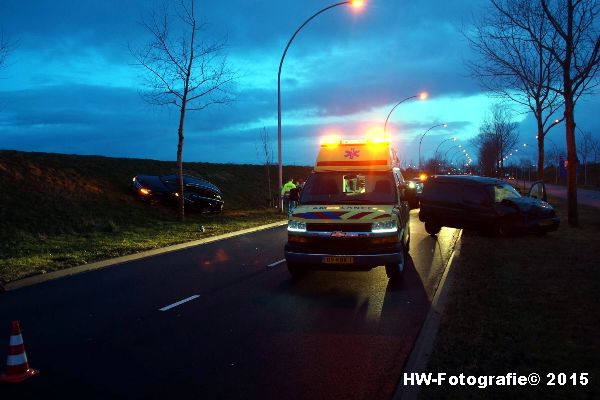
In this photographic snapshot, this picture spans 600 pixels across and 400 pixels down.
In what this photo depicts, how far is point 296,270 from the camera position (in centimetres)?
940

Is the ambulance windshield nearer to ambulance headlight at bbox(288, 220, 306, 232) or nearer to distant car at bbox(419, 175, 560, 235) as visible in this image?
ambulance headlight at bbox(288, 220, 306, 232)

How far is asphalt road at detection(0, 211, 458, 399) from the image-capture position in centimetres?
455

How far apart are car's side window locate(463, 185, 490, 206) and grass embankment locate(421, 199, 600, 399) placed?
4.07 metres

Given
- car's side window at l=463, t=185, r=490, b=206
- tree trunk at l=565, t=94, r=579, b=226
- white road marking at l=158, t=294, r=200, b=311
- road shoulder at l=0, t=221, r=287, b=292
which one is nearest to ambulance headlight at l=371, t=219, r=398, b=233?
white road marking at l=158, t=294, r=200, b=311

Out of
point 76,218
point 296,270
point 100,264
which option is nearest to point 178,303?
point 296,270

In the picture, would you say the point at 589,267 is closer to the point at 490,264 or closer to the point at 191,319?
the point at 490,264

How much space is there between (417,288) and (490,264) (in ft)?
8.44

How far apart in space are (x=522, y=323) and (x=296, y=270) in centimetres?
436

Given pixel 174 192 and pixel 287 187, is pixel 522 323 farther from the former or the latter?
pixel 287 187

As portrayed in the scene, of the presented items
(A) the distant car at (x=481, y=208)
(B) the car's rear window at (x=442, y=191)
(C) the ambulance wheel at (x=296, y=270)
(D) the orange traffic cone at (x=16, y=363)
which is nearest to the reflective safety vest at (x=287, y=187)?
(B) the car's rear window at (x=442, y=191)

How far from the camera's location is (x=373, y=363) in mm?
5074

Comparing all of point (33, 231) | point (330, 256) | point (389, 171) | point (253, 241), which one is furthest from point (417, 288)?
point (33, 231)

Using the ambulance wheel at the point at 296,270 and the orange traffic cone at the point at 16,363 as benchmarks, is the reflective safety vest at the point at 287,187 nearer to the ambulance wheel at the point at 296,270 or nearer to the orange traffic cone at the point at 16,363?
the ambulance wheel at the point at 296,270

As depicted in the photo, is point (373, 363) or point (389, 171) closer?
point (373, 363)
